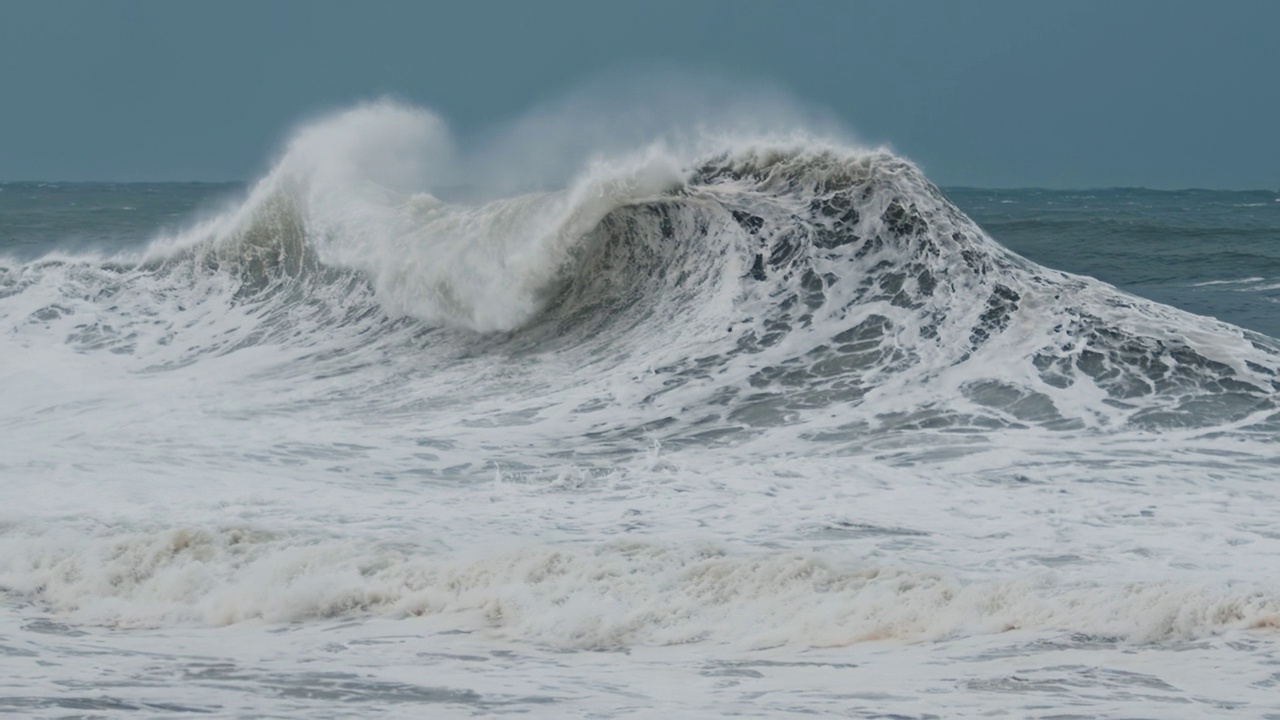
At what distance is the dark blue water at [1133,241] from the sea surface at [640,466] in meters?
1.33

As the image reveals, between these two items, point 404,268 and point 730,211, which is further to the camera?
point 404,268

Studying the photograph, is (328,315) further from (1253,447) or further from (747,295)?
(1253,447)

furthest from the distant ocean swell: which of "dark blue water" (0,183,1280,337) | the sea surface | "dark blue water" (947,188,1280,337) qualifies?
"dark blue water" (947,188,1280,337)

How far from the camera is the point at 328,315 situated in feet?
44.8

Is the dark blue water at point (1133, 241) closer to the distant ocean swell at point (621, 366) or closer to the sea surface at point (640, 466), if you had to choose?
the sea surface at point (640, 466)

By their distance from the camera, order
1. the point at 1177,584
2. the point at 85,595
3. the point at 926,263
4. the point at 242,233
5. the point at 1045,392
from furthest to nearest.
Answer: the point at 242,233 → the point at 926,263 → the point at 1045,392 → the point at 85,595 → the point at 1177,584

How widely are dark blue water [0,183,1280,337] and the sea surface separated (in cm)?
133

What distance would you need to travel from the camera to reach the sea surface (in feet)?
17.4

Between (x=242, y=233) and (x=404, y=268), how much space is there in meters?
3.52

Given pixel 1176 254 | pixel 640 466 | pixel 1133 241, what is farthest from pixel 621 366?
pixel 1133 241

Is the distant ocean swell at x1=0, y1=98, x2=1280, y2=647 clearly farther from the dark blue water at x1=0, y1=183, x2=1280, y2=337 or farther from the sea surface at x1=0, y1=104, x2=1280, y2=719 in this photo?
the dark blue water at x1=0, y1=183, x2=1280, y2=337

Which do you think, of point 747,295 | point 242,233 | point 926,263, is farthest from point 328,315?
point 926,263

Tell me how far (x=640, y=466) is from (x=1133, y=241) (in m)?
18.5

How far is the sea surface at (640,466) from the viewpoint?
5.32 metres
